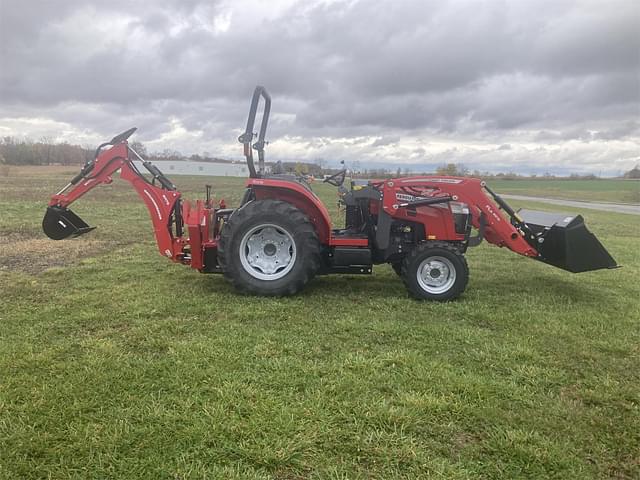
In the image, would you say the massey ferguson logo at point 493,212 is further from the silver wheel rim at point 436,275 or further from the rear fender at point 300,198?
the rear fender at point 300,198

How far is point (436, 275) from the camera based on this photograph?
226 inches

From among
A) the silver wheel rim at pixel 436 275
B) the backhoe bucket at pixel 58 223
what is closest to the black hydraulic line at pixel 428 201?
the silver wheel rim at pixel 436 275

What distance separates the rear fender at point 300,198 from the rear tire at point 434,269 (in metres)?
1.07

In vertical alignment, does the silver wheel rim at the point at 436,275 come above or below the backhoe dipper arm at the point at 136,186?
below

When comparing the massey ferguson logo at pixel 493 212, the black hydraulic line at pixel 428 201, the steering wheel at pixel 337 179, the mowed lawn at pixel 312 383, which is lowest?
the mowed lawn at pixel 312 383

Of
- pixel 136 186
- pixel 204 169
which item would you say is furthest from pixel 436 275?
pixel 204 169

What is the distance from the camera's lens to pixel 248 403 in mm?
3143

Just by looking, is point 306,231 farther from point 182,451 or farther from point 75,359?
point 182,451

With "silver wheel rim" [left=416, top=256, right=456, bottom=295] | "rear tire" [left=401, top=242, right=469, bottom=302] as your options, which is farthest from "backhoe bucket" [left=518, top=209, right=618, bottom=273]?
"silver wheel rim" [left=416, top=256, right=456, bottom=295]

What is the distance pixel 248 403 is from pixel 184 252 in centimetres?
322

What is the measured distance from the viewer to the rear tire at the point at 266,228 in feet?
18.1

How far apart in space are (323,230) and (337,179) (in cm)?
92

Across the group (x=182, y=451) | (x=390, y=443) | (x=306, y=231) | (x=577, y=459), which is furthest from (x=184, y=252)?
(x=577, y=459)

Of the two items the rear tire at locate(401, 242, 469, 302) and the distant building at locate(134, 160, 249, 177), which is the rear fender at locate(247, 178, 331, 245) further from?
the distant building at locate(134, 160, 249, 177)
